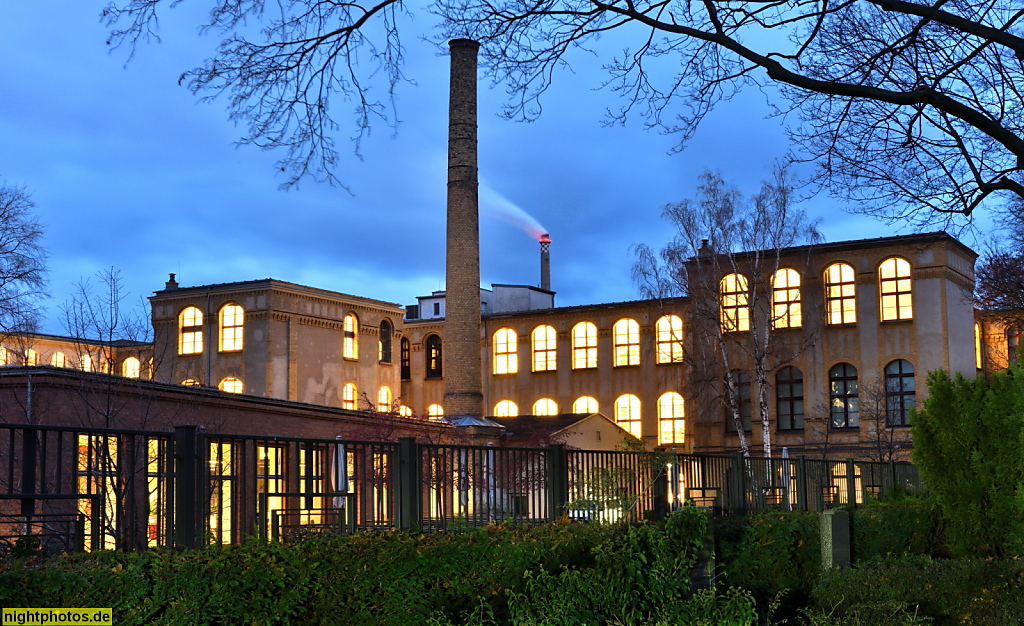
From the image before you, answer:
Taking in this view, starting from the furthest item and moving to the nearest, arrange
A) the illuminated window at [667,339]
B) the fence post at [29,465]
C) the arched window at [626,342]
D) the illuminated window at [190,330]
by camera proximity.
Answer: the arched window at [626,342] → the illuminated window at [667,339] → the illuminated window at [190,330] → the fence post at [29,465]

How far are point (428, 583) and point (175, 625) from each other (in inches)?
83.5

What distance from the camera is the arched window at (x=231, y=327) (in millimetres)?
49562

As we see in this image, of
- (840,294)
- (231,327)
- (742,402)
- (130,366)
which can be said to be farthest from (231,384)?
(840,294)

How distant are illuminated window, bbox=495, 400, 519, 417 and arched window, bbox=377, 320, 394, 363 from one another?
6.35 meters

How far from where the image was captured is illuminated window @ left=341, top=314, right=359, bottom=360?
51.8 metres

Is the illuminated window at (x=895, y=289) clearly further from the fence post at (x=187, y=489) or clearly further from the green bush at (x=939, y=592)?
the fence post at (x=187, y=489)

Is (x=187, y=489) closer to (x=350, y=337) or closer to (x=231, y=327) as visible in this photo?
(x=231, y=327)

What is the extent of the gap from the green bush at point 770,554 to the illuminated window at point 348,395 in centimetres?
3781

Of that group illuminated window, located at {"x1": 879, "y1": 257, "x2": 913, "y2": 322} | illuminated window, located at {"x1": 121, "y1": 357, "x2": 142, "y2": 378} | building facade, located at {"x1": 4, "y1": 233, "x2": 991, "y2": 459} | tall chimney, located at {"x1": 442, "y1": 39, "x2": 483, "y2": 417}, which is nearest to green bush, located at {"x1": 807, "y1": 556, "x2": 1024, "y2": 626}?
tall chimney, located at {"x1": 442, "y1": 39, "x2": 483, "y2": 417}

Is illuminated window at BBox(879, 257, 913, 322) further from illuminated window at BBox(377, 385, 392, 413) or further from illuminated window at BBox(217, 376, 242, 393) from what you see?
illuminated window at BBox(217, 376, 242, 393)

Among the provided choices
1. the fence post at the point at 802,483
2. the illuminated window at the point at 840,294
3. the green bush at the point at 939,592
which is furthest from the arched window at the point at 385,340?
the green bush at the point at 939,592

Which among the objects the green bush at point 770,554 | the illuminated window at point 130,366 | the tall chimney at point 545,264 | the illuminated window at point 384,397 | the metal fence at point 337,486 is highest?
the tall chimney at point 545,264

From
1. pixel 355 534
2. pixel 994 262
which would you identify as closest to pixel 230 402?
pixel 355 534

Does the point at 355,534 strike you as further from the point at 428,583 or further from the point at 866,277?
the point at 866,277
